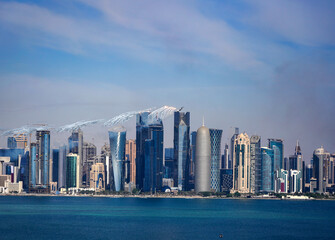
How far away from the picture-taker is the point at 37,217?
9469 cm

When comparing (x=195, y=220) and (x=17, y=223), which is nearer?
(x=17, y=223)

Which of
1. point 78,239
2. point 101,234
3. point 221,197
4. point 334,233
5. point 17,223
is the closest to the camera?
point 78,239

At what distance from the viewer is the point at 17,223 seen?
272 ft

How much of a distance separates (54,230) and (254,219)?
113 ft

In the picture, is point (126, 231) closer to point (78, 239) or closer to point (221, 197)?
point (78, 239)

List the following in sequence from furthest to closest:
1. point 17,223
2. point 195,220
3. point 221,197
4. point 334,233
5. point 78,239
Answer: point 221,197 → point 195,220 → point 17,223 → point 334,233 → point 78,239

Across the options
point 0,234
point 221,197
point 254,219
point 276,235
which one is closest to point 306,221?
point 254,219

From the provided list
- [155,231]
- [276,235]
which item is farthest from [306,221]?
[155,231]

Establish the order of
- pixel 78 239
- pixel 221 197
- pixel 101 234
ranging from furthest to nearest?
pixel 221 197
pixel 101 234
pixel 78 239

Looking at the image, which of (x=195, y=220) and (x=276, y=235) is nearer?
(x=276, y=235)

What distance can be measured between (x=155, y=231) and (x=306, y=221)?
30670 millimetres

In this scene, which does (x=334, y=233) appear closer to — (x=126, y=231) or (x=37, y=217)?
(x=126, y=231)

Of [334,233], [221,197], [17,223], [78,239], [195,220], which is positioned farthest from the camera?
[221,197]

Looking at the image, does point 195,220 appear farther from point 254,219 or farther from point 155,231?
point 155,231
